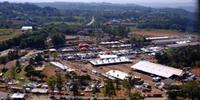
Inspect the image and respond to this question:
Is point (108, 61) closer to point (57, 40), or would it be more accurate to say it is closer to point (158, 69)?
point (158, 69)

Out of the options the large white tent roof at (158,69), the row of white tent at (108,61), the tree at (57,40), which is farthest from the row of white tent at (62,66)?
the tree at (57,40)

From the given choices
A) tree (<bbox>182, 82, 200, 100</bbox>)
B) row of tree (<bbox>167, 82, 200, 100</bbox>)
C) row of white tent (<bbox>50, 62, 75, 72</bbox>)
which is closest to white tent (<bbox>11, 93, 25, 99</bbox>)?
row of white tent (<bbox>50, 62, 75, 72</bbox>)

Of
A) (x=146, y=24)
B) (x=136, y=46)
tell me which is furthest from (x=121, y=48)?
(x=146, y=24)

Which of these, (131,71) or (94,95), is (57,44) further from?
A: (94,95)

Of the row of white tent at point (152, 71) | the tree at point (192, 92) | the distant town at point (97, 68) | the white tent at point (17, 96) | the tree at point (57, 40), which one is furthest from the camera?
the tree at point (57, 40)

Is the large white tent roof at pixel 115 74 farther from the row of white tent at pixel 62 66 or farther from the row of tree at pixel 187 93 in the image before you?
the row of tree at pixel 187 93

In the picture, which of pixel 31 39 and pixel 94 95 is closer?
pixel 94 95

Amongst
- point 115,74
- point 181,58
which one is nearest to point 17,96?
point 115,74

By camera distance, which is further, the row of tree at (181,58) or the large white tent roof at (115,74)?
the row of tree at (181,58)
